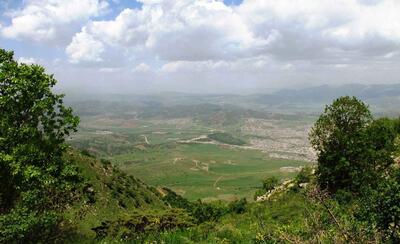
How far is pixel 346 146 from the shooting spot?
36.3 metres

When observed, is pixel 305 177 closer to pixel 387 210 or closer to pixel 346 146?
pixel 346 146

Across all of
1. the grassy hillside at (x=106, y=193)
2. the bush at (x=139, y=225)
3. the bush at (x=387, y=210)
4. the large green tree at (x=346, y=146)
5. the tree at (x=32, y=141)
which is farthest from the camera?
the grassy hillside at (x=106, y=193)

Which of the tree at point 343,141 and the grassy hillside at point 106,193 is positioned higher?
the tree at point 343,141

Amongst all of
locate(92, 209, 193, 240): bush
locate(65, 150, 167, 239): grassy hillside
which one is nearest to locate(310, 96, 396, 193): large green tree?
locate(65, 150, 167, 239): grassy hillside

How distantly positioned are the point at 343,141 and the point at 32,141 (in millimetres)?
26812

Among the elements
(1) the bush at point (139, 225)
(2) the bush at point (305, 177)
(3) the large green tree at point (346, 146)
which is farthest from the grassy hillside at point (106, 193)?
(2) the bush at point (305, 177)

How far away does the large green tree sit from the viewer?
35750 mm

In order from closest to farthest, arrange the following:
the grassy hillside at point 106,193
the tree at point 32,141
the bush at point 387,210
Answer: the bush at point 387,210 < the tree at point 32,141 < the grassy hillside at point 106,193

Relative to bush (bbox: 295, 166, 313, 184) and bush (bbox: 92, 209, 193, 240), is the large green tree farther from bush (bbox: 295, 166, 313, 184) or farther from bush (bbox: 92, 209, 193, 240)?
bush (bbox: 92, 209, 193, 240)

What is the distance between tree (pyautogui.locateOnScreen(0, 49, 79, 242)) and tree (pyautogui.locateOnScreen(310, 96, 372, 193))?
2405cm

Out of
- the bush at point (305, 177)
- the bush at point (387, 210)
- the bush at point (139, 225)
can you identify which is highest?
the bush at point (387, 210)

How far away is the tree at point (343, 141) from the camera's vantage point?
35.8 meters

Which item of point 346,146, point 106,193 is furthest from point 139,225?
point 106,193

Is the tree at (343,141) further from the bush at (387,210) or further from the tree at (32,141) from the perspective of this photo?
the bush at (387,210)
